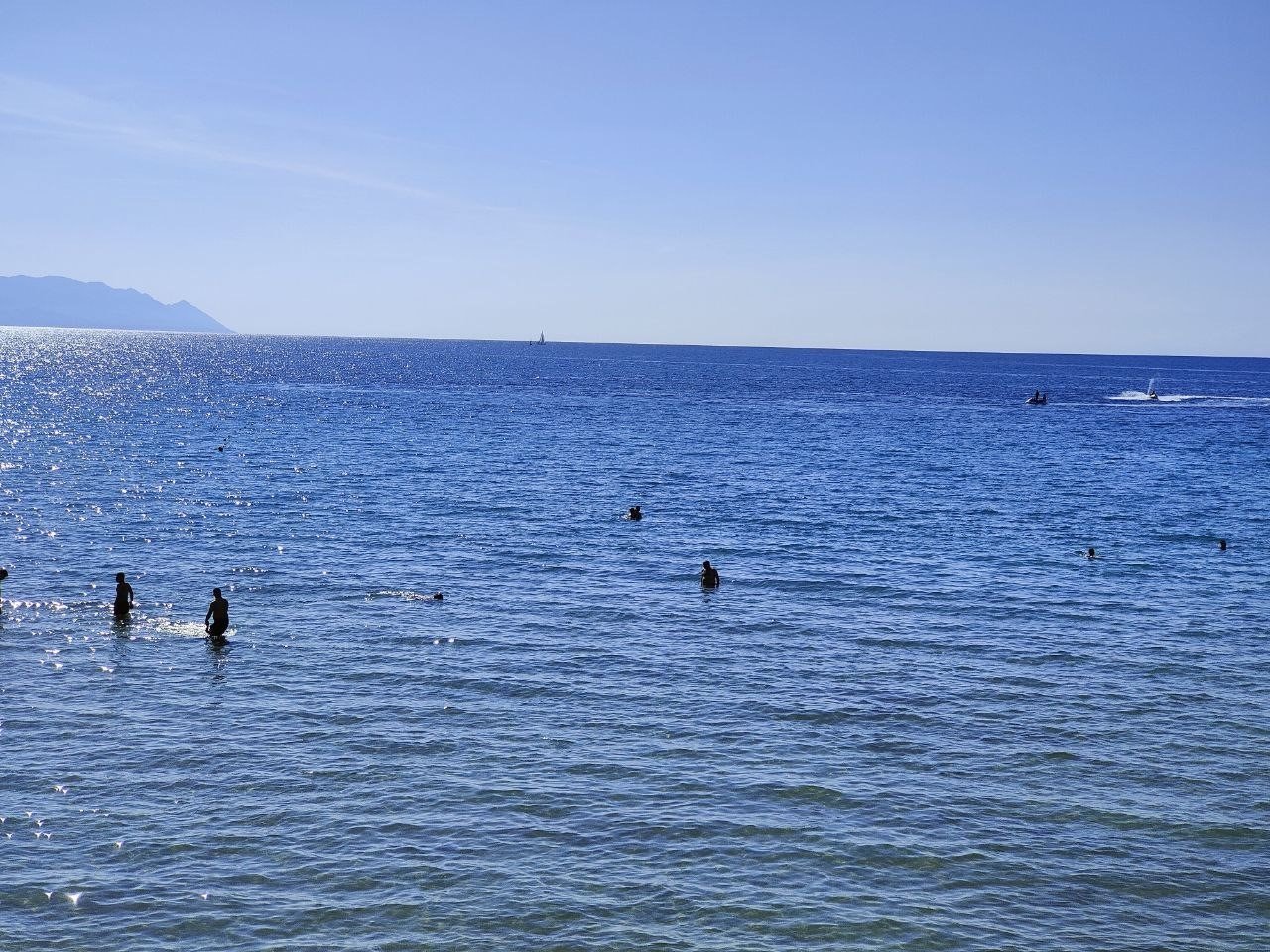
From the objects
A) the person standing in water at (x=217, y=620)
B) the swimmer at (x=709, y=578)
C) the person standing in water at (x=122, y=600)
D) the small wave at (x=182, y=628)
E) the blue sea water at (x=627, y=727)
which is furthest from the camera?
the swimmer at (x=709, y=578)

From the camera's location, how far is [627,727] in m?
28.1

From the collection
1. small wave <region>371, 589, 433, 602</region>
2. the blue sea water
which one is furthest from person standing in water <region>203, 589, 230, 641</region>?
small wave <region>371, 589, 433, 602</region>

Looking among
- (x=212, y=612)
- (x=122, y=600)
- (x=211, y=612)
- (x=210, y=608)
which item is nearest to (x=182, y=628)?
(x=210, y=608)

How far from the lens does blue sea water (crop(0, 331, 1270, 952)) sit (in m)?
19.3

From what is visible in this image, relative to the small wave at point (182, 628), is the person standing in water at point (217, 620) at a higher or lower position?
higher

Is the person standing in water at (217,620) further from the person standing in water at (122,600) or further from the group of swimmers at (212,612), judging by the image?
the person standing in water at (122,600)

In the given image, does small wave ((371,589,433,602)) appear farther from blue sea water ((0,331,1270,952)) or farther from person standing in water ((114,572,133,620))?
person standing in water ((114,572,133,620))

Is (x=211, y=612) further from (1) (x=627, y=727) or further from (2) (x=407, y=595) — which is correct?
(1) (x=627, y=727)

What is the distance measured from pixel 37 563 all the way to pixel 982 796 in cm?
4081

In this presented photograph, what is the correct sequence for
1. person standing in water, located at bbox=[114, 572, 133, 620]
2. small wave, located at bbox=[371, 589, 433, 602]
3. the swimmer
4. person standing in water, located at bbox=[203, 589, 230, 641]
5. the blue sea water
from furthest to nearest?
the swimmer, small wave, located at bbox=[371, 589, 433, 602], person standing in water, located at bbox=[114, 572, 133, 620], person standing in water, located at bbox=[203, 589, 230, 641], the blue sea water

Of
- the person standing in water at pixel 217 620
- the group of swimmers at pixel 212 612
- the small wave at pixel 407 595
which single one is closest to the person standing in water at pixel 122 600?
the group of swimmers at pixel 212 612

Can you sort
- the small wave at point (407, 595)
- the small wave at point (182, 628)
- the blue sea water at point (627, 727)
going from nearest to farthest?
1. the blue sea water at point (627, 727)
2. the small wave at point (182, 628)
3. the small wave at point (407, 595)

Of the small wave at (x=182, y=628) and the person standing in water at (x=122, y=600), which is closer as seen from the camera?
the small wave at (x=182, y=628)

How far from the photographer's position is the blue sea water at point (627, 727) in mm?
19344
